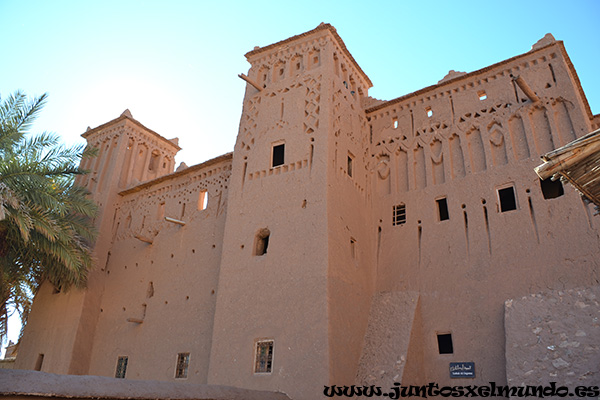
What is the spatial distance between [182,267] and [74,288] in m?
4.10

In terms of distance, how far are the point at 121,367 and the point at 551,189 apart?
12.7 meters

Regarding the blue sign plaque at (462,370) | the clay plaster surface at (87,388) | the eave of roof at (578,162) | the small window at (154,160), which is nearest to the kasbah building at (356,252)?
the blue sign plaque at (462,370)

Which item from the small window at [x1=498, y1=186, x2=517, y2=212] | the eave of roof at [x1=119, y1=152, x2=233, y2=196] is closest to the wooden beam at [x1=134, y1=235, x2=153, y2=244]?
the eave of roof at [x1=119, y1=152, x2=233, y2=196]

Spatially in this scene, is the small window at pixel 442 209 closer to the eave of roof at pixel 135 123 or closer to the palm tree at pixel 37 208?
the palm tree at pixel 37 208

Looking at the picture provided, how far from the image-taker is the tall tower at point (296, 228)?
1095cm

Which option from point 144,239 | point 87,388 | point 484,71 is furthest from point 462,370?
point 144,239

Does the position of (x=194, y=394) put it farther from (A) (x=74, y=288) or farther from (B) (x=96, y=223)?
(B) (x=96, y=223)

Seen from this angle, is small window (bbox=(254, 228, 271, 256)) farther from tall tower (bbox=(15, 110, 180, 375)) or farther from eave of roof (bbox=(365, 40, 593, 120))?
tall tower (bbox=(15, 110, 180, 375))

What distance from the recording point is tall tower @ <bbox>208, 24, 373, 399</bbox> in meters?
10.9

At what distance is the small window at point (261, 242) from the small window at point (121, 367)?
19.0ft

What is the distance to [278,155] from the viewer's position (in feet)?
45.9

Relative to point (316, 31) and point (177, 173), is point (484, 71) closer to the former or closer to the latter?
point (316, 31)

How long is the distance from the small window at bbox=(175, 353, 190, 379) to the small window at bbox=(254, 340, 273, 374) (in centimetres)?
322

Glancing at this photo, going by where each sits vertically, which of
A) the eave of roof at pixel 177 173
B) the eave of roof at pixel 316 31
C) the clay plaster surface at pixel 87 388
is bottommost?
the clay plaster surface at pixel 87 388
